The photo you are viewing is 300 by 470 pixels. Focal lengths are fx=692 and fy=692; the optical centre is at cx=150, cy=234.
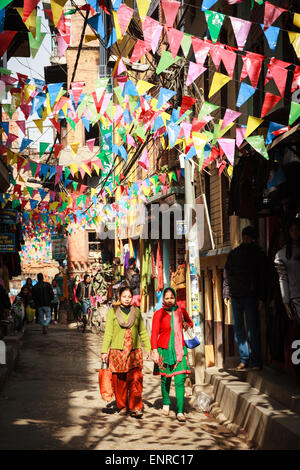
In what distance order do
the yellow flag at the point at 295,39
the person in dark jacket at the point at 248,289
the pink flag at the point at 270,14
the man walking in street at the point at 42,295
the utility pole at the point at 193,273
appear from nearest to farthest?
the pink flag at the point at 270,14, the yellow flag at the point at 295,39, the person in dark jacket at the point at 248,289, the utility pole at the point at 193,273, the man walking in street at the point at 42,295

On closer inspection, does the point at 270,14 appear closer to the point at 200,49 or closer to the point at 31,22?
the point at 200,49

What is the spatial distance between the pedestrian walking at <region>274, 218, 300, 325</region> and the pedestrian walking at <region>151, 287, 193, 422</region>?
2497mm

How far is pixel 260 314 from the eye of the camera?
11.7m

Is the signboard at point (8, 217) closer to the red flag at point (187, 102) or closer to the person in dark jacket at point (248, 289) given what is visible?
the person in dark jacket at point (248, 289)

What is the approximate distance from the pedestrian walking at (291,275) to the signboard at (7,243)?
13105 millimetres

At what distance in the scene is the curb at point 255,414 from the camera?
23.0 feet

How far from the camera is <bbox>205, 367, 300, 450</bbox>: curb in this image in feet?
23.0

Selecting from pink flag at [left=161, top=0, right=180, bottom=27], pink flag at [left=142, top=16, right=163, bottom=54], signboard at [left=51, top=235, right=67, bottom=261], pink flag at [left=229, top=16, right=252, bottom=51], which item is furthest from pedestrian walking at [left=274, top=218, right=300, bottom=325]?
signboard at [left=51, top=235, right=67, bottom=261]

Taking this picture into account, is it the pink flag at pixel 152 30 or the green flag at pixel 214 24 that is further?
the pink flag at pixel 152 30

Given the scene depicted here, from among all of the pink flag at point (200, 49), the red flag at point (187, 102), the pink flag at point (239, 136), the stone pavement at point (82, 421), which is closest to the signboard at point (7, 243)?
the stone pavement at point (82, 421)

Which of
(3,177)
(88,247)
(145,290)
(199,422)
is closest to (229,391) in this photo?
(199,422)

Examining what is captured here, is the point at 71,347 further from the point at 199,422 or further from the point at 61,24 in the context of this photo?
the point at 61,24

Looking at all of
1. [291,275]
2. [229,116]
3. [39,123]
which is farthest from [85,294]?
[291,275]

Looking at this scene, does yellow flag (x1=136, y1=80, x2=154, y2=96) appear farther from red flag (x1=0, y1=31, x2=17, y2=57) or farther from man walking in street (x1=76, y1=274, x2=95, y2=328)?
man walking in street (x1=76, y1=274, x2=95, y2=328)
